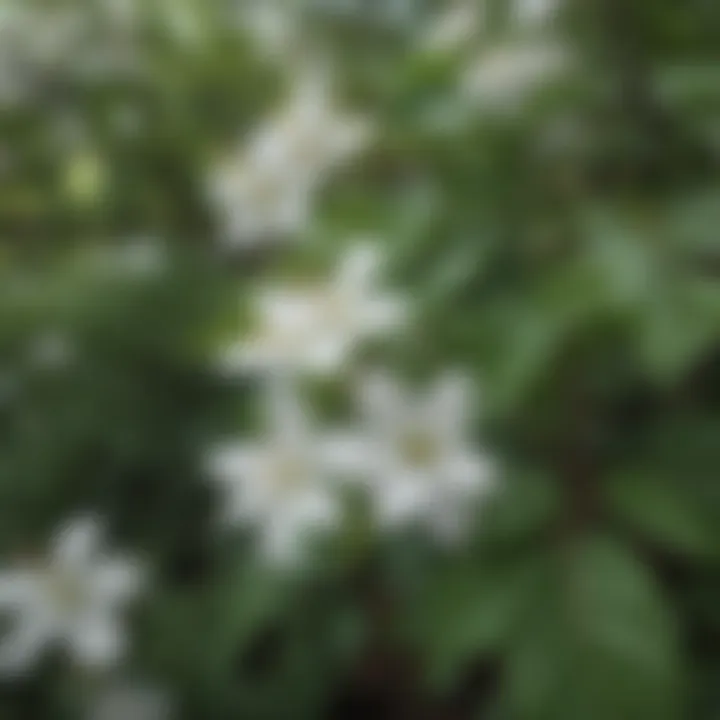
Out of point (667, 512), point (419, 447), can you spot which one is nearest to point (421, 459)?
point (419, 447)

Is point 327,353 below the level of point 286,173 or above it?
below

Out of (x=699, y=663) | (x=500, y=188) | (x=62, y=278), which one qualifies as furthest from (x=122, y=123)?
(x=699, y=663)

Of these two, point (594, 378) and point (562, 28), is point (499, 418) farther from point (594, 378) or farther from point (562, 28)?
point (562, 28)

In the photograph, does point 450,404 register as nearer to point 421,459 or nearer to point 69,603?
point 421,459

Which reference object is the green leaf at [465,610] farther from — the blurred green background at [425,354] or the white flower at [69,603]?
the white flower at [69,603]

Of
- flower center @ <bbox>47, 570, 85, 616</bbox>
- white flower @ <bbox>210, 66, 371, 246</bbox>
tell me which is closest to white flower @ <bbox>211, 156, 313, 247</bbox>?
white flower @ <bbox>210, 66, 371, 246</bbox>

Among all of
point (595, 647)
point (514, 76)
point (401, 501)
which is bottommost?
point (595, 647)
